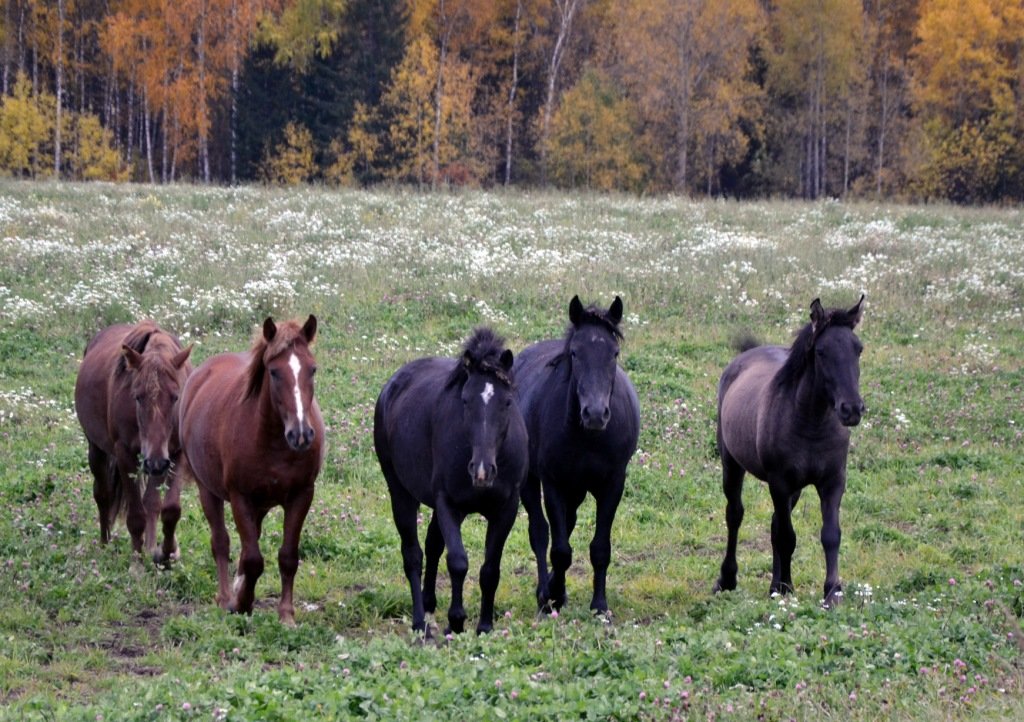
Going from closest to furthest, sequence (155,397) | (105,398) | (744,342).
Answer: (155,397), (105,398), (744,342)

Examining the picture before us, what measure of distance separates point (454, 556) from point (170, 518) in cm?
329

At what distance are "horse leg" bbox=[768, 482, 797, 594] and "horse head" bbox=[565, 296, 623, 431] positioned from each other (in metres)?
1.66

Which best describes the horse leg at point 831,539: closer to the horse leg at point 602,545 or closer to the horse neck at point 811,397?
the horse neck at point 811,397

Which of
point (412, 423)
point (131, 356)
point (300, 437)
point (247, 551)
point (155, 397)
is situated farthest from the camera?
point (131, 356)

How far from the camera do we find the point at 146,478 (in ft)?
32.1

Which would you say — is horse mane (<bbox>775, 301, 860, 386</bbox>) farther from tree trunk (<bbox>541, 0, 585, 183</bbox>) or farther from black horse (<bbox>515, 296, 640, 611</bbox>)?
tree trunk (<bbox>541, 0, 585, 183</bbox>)

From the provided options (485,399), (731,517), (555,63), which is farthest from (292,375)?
(555,63)

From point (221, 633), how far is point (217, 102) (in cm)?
4880

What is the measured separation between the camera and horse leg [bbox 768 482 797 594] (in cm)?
877

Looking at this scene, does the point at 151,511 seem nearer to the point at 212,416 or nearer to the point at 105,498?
the point at 105,498

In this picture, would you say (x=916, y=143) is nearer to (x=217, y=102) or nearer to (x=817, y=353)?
(x=217, y=102)

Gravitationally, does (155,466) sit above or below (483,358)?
below

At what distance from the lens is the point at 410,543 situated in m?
8.33

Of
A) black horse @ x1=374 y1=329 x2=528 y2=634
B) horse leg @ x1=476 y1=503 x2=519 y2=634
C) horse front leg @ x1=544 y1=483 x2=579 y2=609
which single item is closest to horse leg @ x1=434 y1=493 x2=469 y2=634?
black horse @ x1=374 y1=329 x2=528 y2=634
